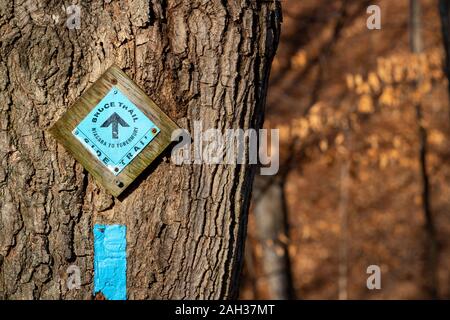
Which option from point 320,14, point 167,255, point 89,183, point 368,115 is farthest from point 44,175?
point 368,115

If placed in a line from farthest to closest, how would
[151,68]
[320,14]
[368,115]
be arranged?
[368,115] → [320,14] → [151,68]

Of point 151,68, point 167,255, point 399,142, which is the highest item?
point 399,142

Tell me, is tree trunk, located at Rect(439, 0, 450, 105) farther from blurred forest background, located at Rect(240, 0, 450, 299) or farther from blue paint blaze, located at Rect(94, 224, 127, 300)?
blue paint blaze, located at Rect(94, 224, 127, 300)

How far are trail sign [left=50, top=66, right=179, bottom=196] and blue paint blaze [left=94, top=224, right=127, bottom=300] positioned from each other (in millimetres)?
158

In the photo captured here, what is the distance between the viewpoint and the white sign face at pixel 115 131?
2535 millimetres

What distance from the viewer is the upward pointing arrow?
8.35ft

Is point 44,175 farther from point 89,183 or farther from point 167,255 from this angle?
point 167,255

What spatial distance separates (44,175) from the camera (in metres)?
2.53

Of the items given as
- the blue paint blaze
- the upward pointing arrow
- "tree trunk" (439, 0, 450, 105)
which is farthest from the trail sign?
"tree trunk" (439, 0, 450, 105)

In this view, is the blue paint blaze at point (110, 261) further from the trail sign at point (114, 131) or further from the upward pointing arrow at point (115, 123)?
the upward pointing arrow at point (115, 123)

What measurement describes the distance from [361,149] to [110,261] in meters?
6.78

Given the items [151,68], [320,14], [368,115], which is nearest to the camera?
[151,68]

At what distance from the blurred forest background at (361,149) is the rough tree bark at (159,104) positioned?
5136 mm
